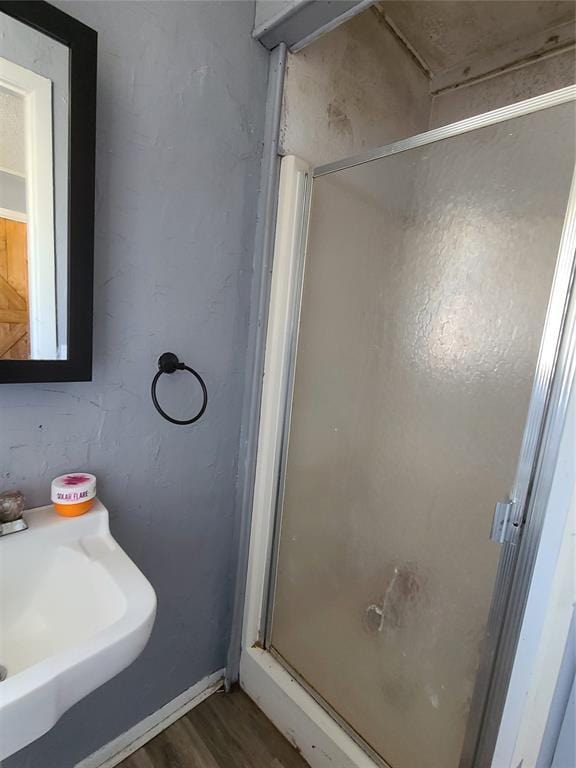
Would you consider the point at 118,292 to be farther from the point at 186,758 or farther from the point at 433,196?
the point at 186,758

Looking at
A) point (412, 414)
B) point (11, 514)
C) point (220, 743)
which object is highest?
point (412, 414)

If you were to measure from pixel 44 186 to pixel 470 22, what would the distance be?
4.89 ft

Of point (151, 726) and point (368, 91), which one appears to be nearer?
point (151, 726)

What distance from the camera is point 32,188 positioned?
2.32 ft

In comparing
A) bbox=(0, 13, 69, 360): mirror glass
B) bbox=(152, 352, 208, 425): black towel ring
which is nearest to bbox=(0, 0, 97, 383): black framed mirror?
bbox=(0, 13, 69, 360): mirror glass

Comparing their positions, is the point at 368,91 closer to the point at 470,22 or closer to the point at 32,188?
the point at 470,22

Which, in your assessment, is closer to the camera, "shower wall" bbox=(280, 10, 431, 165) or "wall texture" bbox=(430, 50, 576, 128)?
"shower wall" bbox=(280, 10, 431, 165)

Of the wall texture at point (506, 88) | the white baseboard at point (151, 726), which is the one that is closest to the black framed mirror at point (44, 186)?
the white baseboard at point (151, 726)

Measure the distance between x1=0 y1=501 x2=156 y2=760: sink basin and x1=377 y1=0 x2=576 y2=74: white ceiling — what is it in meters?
1.79

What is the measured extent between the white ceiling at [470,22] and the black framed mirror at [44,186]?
113 cm

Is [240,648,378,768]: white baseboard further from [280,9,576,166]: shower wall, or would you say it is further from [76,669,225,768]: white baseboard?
[280,9,576,166]: shower wall

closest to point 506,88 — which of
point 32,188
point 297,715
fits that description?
point 32,188

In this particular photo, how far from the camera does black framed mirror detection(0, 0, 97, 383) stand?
0.67 metres

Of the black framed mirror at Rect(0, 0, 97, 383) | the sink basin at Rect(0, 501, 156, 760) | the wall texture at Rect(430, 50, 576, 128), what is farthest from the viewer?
the wall texture at Rect(430, 50, 576, 128)
